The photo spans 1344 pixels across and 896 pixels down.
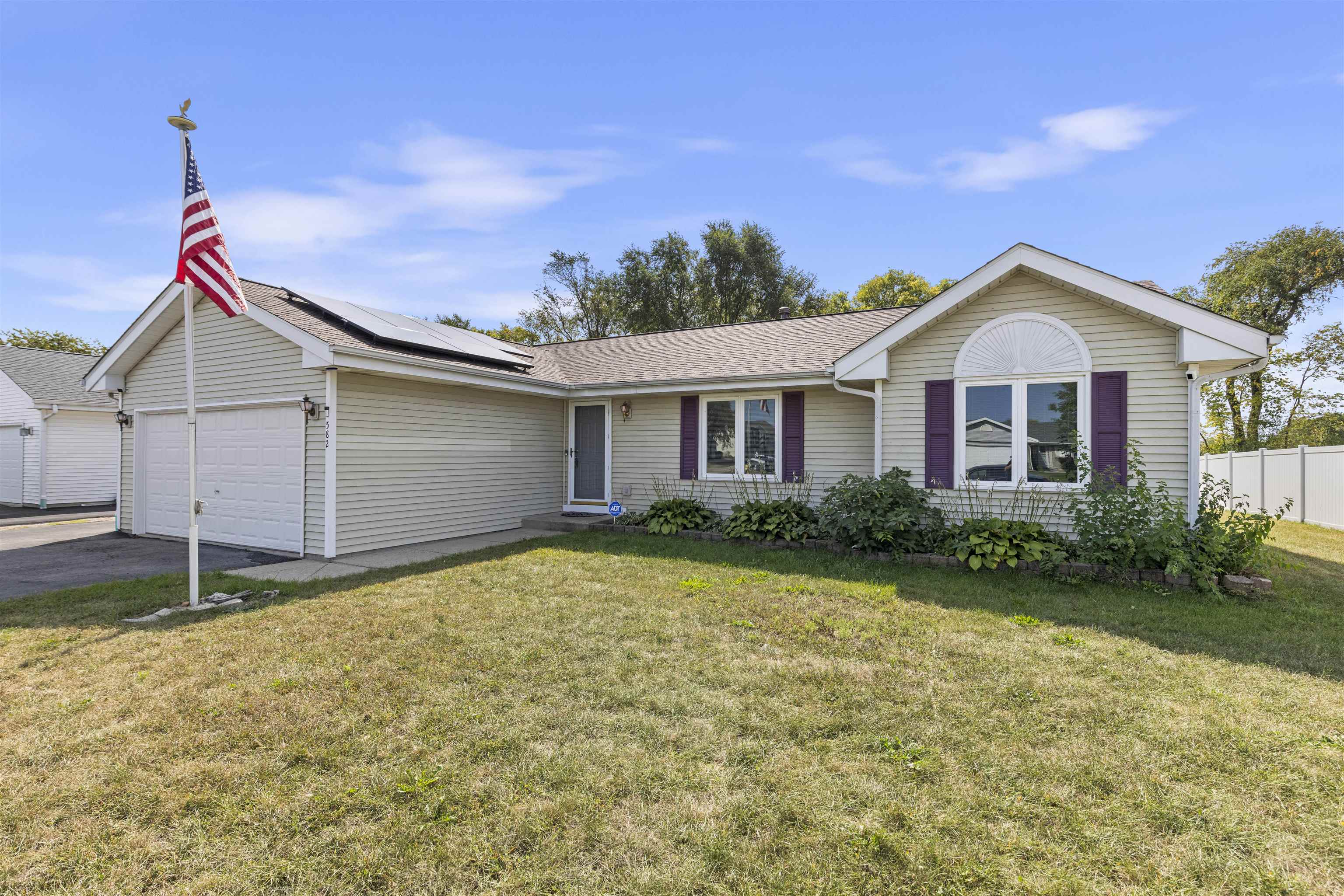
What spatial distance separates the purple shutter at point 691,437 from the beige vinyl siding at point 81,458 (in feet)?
49.2

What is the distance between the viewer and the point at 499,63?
31.9 ft

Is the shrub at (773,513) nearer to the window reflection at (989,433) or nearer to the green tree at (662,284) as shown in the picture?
the window reflection at (989,433)

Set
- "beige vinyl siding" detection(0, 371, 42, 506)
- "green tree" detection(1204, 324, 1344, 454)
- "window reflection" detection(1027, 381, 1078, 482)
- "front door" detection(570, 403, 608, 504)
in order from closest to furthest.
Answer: "window reflection" detection(1027, 381, 1078, 482) < "front door" detection(570, 403, 608, 504) < "beige vinyl siding" detection(0, 371, 42, 506) < "green tree" detection(1204, 324, 1344, 454)

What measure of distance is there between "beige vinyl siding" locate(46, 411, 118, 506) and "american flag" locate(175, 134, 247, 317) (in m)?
13.1

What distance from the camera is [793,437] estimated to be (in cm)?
971

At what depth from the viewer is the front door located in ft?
38.1

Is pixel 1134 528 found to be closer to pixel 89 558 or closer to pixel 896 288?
pixel 89 558

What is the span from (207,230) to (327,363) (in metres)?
1.99

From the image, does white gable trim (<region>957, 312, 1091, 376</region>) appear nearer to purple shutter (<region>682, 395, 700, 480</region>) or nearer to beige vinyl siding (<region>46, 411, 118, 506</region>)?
purple shutter (<region>682, 395, 700, 480</region>)

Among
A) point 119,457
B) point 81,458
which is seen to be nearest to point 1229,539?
point 119,457

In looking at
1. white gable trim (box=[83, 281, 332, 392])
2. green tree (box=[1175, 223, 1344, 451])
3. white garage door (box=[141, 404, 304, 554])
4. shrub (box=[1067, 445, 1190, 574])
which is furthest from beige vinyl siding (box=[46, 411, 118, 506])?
green tree (box=[1175, 223, 1344, 451])

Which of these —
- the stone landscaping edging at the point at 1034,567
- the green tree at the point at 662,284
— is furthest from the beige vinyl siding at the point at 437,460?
the green tree at the point at 662,284

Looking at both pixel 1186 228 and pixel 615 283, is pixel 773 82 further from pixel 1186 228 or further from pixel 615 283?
pixel 615 283

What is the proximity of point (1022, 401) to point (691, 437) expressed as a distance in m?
5.17
